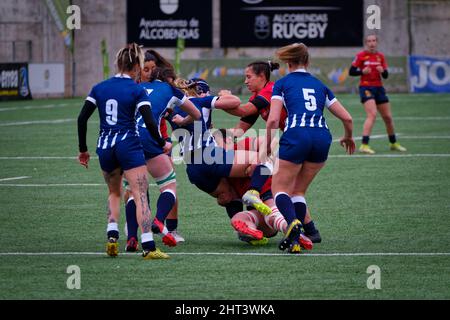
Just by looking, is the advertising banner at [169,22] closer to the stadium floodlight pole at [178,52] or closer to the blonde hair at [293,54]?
the stadium floodlight pole at [178,52]

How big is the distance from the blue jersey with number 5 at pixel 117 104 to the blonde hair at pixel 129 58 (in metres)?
0.10

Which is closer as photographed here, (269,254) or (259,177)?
(269,254)

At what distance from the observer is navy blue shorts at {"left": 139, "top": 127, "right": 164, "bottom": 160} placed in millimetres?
10570

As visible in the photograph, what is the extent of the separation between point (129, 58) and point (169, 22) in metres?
37.4

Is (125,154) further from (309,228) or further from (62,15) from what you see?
(62,15)

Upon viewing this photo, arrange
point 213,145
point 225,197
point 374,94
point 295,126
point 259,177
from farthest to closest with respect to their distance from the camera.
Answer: point 374,94 → point 225,197 → point 213,145 → point 259,177 → point 295,126

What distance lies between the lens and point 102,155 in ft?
32.9

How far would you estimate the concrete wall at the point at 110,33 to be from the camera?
46.2m

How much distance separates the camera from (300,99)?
1038 cm

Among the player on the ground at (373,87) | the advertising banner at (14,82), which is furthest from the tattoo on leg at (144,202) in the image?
the advertising banner at (14,82)

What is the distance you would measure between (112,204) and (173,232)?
1.23 meters

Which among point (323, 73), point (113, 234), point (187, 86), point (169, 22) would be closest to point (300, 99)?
point (187, 86)

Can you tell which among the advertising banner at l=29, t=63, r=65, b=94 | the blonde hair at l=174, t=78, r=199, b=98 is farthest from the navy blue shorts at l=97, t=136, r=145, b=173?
the advertising banner at l=29, t=63, r=65, b=94

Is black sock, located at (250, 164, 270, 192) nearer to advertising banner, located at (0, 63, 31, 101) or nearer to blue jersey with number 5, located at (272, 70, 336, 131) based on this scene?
blue jersey with number 5, located at (272, 70, 336, 131)
